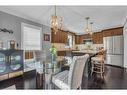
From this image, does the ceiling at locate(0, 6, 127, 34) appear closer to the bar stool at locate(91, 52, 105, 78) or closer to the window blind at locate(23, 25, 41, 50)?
the window blind at locate(23, 25, 41, 50)

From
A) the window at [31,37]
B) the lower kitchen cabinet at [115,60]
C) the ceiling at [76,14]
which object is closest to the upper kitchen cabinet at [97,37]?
the ceiling at [76,14]

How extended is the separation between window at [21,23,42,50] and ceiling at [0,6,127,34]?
279 millimetres

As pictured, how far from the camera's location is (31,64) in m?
3.88

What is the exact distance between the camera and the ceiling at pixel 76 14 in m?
3.29

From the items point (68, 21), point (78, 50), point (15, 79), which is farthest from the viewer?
point (78, 50)

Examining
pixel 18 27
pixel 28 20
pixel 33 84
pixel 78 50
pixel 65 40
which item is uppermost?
pixel 28 20

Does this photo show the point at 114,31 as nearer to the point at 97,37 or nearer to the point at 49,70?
the point at 97,37

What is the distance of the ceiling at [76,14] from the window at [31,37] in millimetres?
279

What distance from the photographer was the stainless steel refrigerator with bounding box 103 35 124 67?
521 centimetres

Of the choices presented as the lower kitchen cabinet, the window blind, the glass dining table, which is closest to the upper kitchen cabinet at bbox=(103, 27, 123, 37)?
the lower kitchen cabinet

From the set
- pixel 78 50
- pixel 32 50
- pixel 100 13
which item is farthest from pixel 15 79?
pixel 100 13

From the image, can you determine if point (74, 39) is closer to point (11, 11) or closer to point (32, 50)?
point (32, 50)

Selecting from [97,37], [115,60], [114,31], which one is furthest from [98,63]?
[114,31]

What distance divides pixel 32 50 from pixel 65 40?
44.3 inches
